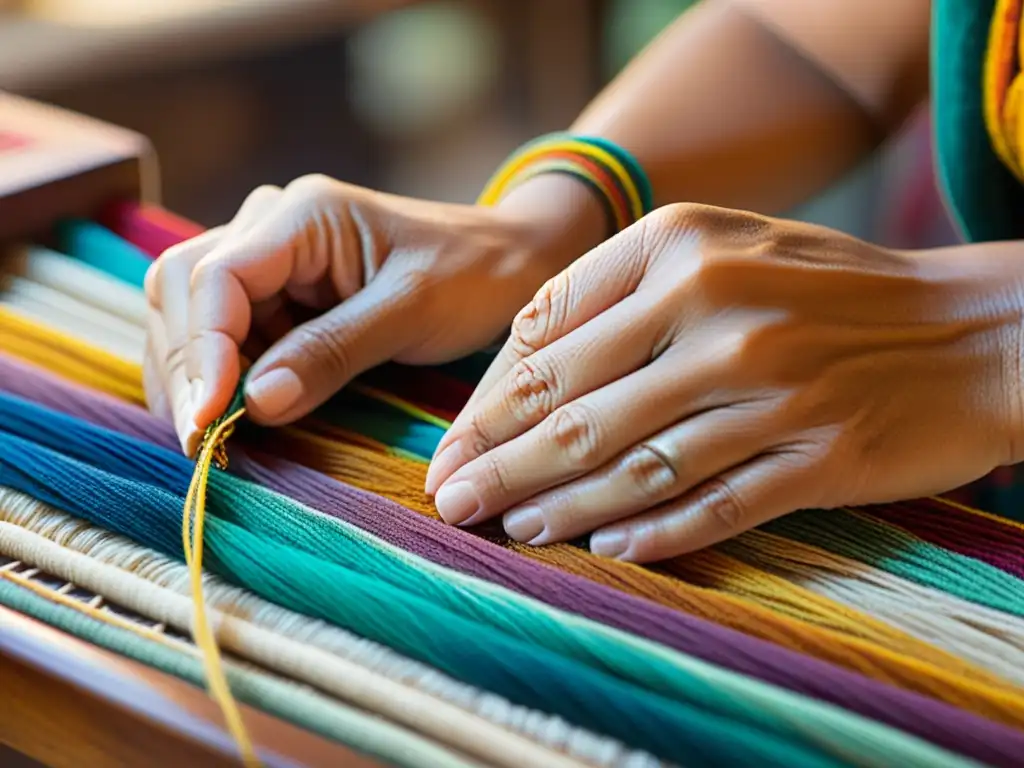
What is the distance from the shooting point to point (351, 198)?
23.7 inches

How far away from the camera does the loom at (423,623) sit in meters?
0.37

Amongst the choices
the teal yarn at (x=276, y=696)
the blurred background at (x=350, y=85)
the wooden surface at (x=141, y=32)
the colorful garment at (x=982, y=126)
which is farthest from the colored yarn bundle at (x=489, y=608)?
the wooden surface at (x=141, y=32)

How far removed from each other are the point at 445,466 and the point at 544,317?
3.5 inches

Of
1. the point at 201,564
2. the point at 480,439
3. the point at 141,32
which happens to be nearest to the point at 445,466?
the point at 480,439

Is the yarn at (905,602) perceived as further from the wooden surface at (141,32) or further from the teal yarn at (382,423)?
the wooden surface at (141,32)

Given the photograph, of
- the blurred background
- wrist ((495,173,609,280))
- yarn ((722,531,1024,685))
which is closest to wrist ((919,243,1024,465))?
yarn ((722,531,1024,685))

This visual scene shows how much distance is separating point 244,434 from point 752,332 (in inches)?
10.9

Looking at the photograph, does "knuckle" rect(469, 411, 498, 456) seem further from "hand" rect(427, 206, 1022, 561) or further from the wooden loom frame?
the wooden loom frame

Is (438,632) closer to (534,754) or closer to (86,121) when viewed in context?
(534,754)

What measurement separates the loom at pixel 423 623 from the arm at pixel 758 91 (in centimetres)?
31

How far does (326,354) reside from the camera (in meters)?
0.55

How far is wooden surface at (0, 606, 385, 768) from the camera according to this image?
365 mm

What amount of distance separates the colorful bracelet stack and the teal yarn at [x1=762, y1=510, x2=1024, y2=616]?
0.27 meters

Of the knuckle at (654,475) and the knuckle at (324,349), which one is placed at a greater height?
the knuckle at (324,349)
